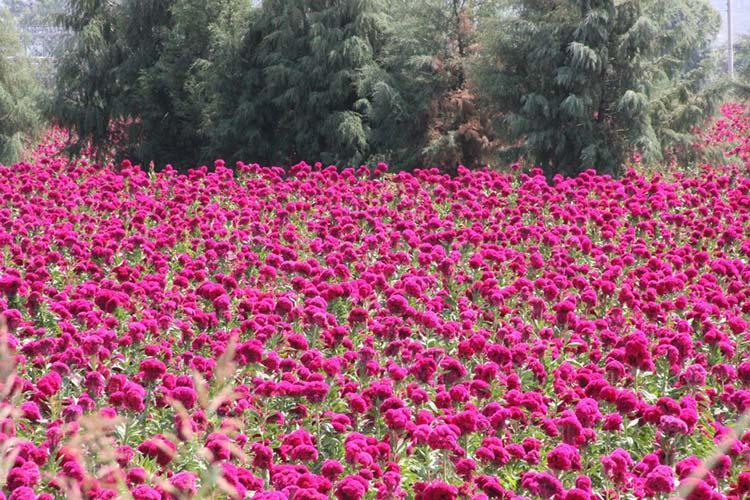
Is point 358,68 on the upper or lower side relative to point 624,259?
upper

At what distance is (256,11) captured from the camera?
16.5 meters

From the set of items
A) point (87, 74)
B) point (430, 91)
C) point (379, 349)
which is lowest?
point (379, 349)

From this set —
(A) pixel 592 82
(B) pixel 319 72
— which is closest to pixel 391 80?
(B) pixel 319 72

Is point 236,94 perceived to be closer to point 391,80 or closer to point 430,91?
point 391,80

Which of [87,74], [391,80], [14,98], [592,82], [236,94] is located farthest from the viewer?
[14,98]

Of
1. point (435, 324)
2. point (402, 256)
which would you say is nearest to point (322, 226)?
point (402, 256)

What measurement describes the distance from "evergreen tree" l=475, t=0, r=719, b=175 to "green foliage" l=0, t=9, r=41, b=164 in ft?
30.3

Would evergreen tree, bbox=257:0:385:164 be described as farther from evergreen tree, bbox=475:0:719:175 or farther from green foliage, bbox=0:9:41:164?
green foliage, bbox=0:9:41:164

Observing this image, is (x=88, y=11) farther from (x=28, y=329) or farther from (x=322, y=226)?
(x=28, y=329)

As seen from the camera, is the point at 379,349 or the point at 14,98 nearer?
the point at 379,349

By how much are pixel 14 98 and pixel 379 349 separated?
1623 cm

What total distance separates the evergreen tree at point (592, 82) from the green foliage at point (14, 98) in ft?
30.3

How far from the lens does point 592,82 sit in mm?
13570

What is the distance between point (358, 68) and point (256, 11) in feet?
7.62
